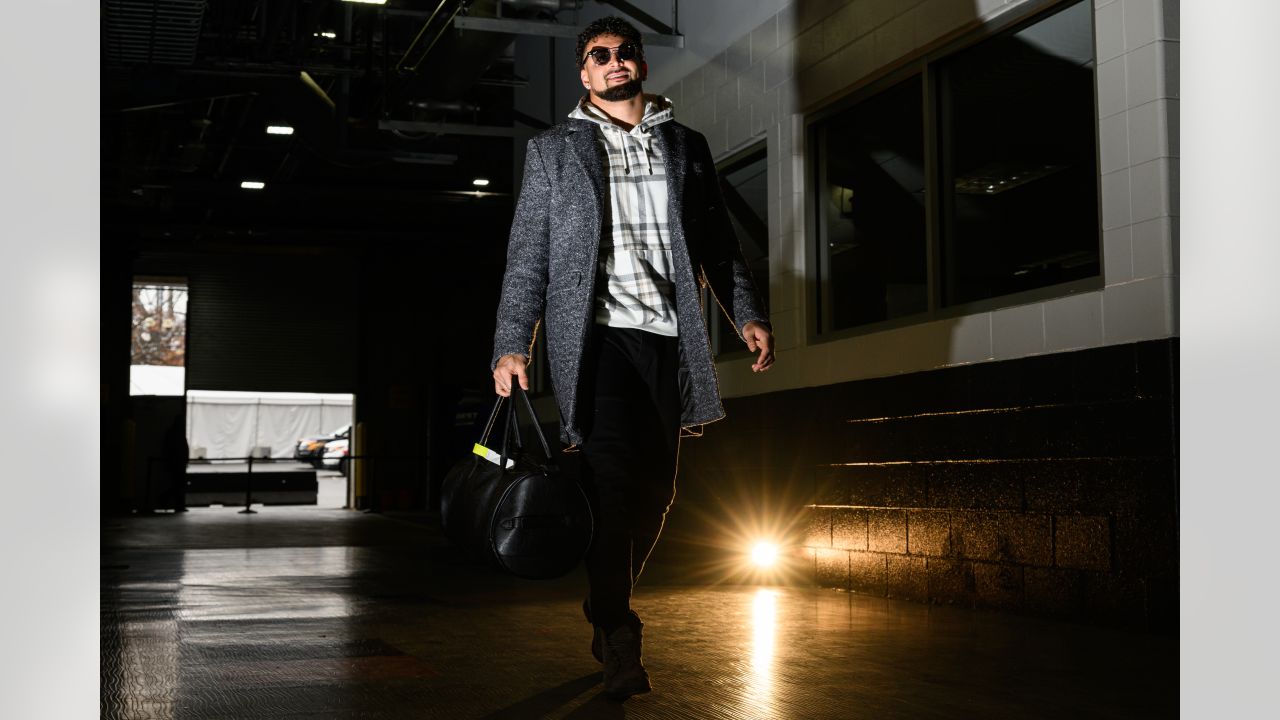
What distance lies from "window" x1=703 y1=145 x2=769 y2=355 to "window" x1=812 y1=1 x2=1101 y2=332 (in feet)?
2.14

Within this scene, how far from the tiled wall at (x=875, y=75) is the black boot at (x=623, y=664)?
1999 millimetres

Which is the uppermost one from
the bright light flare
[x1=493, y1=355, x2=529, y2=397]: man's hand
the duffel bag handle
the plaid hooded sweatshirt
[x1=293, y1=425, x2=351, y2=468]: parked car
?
the plaid hooded sweatshirt

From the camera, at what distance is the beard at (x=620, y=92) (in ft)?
10.1

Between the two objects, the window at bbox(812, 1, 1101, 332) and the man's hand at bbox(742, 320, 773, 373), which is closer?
the man's hand at bbox(742, 320, 773, 373)

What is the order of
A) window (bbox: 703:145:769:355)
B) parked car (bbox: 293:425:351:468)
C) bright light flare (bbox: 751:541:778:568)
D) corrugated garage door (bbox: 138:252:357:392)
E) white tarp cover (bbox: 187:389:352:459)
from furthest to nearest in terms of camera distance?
parked car (bbox: 293:425:351:468)
white tarp cover (bbox: 187:389:352:459)
corrugated garage door (bbox: 138:252:357:392)
window (bbox: 703:145:769:355)
bright light flare (bbox: 751:541:778:568)

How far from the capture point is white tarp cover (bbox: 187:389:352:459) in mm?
28188

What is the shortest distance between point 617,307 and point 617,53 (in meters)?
0.59

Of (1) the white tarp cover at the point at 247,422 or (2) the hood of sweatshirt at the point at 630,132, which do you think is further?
(1) the white tarp cover at the point at 247,422

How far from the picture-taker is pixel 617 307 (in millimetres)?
3057

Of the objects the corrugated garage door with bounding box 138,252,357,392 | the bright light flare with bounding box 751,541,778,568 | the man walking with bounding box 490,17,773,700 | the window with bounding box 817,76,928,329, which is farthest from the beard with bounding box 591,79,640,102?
the corrugated garage door with bounding box 138,252,357,392

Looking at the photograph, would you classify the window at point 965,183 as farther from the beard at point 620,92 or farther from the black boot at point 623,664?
the black boot at point 623,664

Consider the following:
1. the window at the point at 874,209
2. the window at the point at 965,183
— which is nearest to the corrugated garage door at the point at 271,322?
the window at the point at 874,209

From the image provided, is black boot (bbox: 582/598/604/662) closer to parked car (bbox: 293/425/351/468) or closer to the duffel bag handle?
the duffel bag handle
